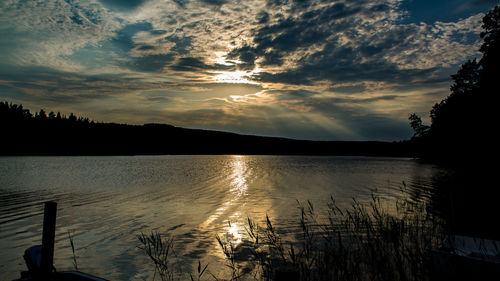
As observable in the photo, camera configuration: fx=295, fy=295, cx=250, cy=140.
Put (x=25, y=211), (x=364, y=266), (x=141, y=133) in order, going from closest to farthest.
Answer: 1. (x=364, y=266)
2. (x=25, y=211)
3. (x=141, y=133)

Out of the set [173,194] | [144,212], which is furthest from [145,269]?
[173,194]

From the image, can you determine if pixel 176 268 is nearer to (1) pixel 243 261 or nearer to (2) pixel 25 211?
(1) pixel 243 261

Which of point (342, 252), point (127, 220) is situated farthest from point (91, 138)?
point (342, 252)

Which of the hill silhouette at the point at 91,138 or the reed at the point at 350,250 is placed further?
the hill silhouette at the point at 91,138

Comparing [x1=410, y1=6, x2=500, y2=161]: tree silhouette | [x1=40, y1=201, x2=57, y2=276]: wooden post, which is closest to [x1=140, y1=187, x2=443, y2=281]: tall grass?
[x1=40, y1=201, x2=57, y2=276]: wooden post

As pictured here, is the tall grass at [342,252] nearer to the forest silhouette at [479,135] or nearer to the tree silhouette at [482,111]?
the forest silhouette at [479,135]

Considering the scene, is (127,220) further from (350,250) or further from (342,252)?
(350,250)

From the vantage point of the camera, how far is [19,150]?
372 ft

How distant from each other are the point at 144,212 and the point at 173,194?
7226mm

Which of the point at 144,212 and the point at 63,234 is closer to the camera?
the point at 63,234

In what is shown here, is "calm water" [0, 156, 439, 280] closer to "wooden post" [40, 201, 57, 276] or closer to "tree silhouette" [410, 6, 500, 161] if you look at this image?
"wooden post" [40, 201, 57, 276]

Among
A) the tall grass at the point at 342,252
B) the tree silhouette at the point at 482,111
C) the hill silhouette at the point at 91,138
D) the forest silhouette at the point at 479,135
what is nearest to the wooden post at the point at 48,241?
the tall grass at the point at 342,252

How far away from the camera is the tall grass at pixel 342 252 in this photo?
265 inches

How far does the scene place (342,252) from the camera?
1013 centimetres
